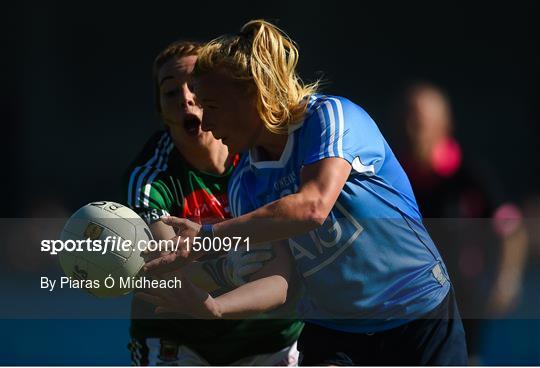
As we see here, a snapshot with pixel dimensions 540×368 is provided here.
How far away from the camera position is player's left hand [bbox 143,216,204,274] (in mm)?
3133

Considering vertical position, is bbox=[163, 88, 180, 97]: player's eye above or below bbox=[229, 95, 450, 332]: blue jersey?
above

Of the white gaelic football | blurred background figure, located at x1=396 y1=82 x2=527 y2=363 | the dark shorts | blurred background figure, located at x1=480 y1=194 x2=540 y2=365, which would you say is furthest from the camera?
blurred background figure, located at x1=480 y1=194 x2=540 y2=365

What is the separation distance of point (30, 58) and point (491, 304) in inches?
152

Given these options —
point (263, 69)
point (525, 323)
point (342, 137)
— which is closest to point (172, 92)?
point (263, 69)

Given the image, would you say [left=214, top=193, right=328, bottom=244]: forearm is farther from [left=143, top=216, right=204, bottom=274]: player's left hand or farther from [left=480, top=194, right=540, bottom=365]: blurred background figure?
[left=480, top=194, right=540, bottom=365]: blurred background figure

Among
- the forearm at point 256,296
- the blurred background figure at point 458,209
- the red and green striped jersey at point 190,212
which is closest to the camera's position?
the forearm at point 256,296

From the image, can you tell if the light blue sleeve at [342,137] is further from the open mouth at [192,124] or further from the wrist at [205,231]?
the open mouth at [192,124]

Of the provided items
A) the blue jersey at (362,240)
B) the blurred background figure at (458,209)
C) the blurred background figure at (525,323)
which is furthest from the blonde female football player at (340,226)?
the blurred background figure at (525,323)

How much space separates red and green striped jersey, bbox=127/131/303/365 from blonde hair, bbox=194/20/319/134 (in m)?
0.93

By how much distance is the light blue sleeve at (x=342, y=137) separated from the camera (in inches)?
125

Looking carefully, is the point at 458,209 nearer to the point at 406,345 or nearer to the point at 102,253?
the point at 406,345

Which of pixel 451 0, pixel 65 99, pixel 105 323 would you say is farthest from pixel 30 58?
pixel 451 0

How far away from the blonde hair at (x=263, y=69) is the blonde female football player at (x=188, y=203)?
924mm

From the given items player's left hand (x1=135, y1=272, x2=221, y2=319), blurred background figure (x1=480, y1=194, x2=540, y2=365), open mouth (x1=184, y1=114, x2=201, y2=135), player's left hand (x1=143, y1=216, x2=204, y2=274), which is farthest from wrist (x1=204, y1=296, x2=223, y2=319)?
blurred background figure (x1=480, y1=194, x2=540, y2=365)
